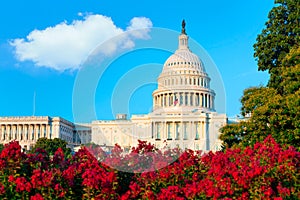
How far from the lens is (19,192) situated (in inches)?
619

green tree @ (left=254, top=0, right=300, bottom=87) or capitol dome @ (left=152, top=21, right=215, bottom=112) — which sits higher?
capitol dome @ (left=152, top=21, right=215, bottom=112)

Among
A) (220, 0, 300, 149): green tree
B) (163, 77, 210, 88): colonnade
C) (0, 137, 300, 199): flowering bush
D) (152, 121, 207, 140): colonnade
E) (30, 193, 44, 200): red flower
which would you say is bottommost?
(30, 193, 44, 200): red flower

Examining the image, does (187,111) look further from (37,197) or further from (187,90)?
(37,197)

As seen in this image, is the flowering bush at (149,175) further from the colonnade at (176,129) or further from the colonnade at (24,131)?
the colonnade at (24,131)

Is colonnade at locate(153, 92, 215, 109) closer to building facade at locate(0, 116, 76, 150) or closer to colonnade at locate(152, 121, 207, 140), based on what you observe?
colonnade at locate(152, 121, 207, 140)

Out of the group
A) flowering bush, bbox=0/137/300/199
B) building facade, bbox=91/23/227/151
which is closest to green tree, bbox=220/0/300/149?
flowering bush, bbox=0/137/300/199

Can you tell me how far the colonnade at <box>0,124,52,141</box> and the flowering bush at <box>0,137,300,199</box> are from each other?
12627 centimetres

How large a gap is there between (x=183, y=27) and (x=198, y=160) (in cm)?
12595

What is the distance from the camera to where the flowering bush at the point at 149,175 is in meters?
15.9

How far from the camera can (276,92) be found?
34094mm

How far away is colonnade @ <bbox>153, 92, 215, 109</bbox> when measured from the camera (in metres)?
118

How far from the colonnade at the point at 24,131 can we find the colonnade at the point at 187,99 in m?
40.8

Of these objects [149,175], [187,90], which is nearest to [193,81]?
[187,90]

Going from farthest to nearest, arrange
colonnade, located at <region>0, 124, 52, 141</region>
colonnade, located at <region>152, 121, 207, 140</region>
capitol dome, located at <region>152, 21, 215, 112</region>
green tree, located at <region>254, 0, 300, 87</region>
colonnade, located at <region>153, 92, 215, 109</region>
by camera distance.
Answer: colonnade, located at <region>0, 124, 52, 141</region> < colonnade, located at <region>152, 121, 207, 140</region> < colonnade, located at <region>153, 92, 215, 109</region> < capitol dome, located at <region>152, 21, 215, 112</region> < green tree, located at <region>254, 0, 300, 87</region>
